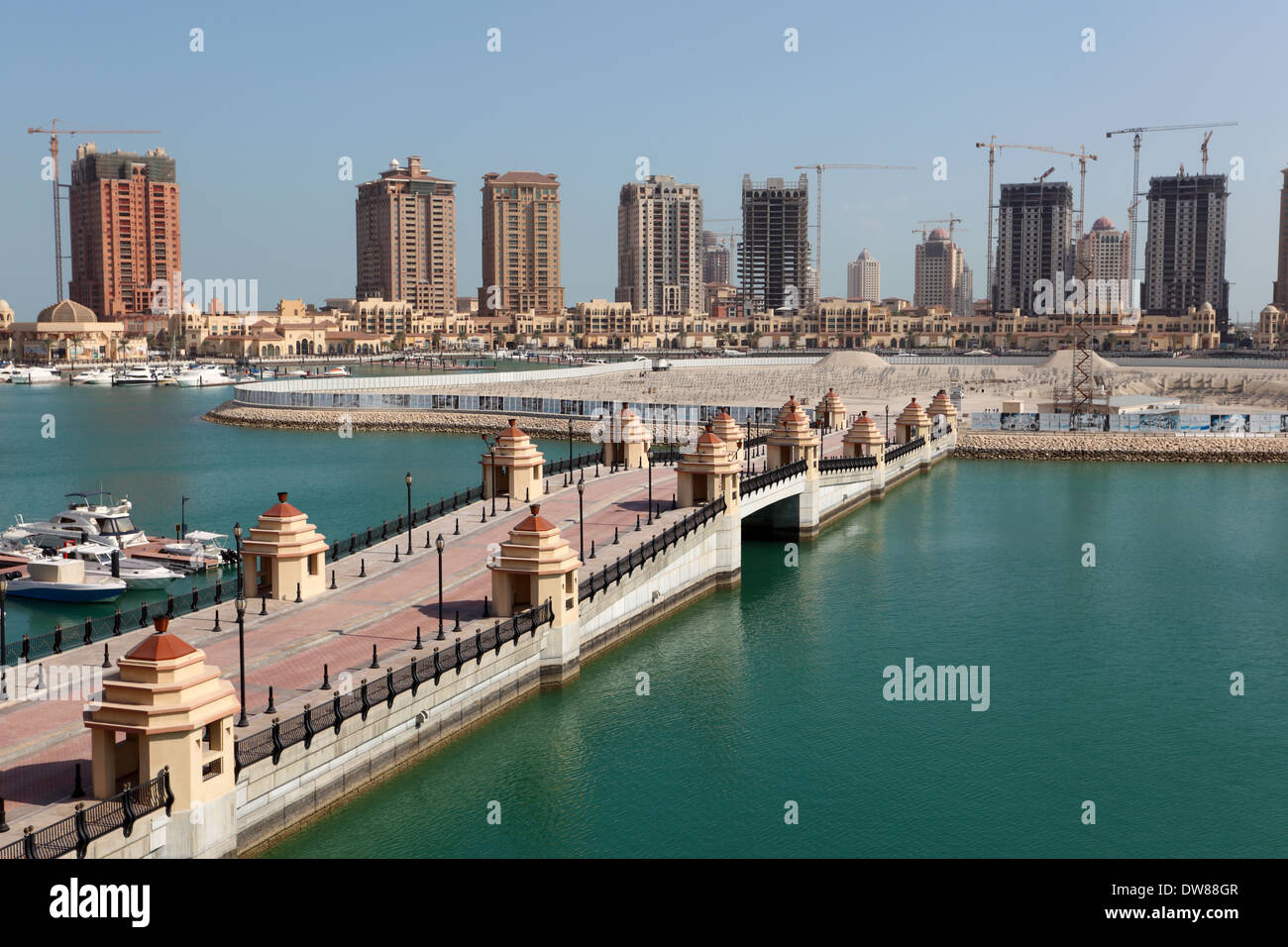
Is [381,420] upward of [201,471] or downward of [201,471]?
upward

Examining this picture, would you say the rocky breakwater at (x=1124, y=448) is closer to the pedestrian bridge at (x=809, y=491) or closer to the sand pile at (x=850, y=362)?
the pedestrian bridge at (x=809, y=491)

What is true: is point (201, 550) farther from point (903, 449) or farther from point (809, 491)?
point (903, 449)

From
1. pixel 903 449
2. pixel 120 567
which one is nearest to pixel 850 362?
pixel 903 449

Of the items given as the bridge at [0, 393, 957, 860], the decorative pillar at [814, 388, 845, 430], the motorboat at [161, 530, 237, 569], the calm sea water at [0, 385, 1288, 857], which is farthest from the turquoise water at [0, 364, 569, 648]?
the decorative pillar at [814, 388, 845, 430]

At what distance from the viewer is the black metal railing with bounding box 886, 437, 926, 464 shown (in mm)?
85625

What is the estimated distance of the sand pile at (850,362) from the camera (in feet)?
567

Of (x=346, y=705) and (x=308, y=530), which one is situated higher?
(x=308, y=530)

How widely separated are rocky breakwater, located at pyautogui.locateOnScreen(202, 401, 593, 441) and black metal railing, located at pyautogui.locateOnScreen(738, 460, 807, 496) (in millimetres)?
57707

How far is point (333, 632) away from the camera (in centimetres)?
3538

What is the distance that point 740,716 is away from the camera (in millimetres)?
37000

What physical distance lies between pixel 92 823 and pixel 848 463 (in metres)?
58.4

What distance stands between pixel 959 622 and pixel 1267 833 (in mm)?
19188
